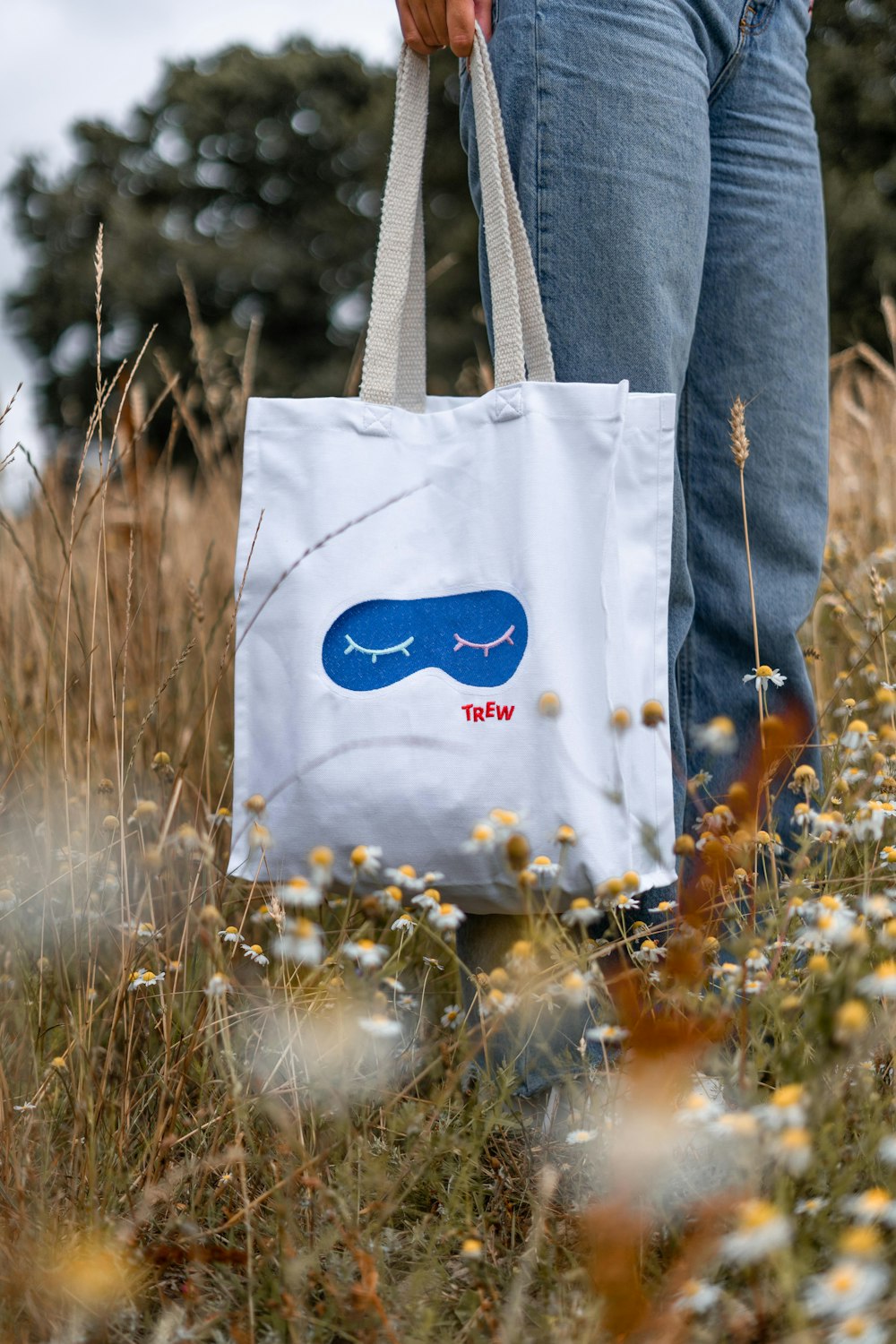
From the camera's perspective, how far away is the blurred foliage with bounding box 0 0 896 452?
1614 cm

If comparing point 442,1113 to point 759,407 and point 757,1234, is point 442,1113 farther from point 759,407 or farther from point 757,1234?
point 759,407

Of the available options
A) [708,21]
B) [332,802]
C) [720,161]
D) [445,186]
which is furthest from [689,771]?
[445,186]

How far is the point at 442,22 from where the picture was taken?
1258 mm

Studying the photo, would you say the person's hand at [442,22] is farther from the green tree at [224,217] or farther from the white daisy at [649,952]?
the green tree at [224,217]

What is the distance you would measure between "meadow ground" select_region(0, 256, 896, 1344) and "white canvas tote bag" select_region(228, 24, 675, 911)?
58 mm

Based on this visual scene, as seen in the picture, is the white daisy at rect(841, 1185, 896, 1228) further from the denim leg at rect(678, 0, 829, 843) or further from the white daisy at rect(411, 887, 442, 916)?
the denim leg at rect(678, 0, 829, 843)

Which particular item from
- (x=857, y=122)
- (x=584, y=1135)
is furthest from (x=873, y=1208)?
(x=857, y=122)

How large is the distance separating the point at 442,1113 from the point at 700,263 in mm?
952

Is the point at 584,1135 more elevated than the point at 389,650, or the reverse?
the point at 389,650

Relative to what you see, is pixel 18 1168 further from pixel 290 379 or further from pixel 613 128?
pixel 290 379

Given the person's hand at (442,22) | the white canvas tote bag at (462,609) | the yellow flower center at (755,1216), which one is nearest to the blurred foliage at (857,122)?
the person's hand at (442,22)

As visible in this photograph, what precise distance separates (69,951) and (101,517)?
540mm

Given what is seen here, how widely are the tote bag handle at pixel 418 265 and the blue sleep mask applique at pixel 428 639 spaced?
0.74 feet

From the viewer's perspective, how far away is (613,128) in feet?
4.00
